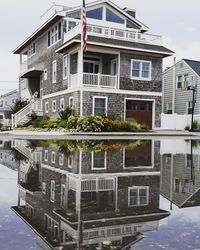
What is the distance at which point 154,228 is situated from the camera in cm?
446

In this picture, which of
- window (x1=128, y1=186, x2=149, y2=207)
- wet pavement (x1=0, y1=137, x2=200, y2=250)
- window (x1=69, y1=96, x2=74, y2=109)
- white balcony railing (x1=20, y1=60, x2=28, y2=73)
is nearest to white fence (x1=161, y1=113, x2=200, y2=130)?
window (x1=69, y1=96, x2=74, y2=109)

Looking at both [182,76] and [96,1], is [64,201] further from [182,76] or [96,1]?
[182,76]

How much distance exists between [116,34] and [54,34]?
735cm

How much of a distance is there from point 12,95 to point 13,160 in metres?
77.4

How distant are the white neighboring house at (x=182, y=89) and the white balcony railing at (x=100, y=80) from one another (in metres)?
10.0

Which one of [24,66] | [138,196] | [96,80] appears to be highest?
[24,66]

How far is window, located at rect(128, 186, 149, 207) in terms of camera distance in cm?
594

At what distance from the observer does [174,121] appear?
3688cm

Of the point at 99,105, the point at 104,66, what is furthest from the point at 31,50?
the point at 99,105

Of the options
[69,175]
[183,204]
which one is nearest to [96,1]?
[69,175]

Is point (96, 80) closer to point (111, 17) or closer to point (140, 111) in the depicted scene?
point (140, 111)

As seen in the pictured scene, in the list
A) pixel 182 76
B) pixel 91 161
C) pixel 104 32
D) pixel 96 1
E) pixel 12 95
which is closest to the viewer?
pixel 91 161

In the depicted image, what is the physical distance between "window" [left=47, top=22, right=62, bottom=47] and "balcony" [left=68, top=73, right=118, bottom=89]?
5.68 metres

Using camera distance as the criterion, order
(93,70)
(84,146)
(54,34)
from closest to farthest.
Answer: (84,146), (93,70), (54,34)
